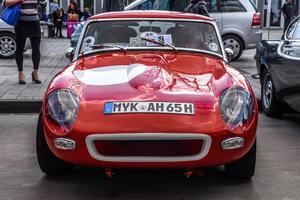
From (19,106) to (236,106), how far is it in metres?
4.43

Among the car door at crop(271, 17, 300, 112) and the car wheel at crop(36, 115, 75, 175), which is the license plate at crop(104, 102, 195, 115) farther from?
the car door at crop(271, 17, 300, 112)

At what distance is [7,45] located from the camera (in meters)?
13.9

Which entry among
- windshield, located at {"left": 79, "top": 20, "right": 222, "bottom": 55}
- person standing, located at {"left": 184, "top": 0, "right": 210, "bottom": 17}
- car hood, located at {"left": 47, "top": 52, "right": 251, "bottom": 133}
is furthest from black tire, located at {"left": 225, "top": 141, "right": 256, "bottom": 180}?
person standing, located at {"left": 184, "top": 0, "right": 210, "bottom": 17}

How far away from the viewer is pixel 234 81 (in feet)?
15.4

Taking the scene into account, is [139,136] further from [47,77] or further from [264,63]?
[47,77]

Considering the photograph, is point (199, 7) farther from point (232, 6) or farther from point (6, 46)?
point (6, 46)

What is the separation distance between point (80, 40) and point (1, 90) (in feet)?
11.9

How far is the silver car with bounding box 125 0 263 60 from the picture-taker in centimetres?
1420

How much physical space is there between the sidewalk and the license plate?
4.04 metres

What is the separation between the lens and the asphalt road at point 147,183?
176 inches

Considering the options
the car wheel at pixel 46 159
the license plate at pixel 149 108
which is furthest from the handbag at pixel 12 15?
the license plate at pixel 149 108

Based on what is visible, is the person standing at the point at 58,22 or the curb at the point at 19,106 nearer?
the curb at the point at 19,106

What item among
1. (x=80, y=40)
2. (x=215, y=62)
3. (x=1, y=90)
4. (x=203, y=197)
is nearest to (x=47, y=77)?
(x=1, y=90)

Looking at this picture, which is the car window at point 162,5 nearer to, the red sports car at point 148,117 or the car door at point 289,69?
the car door at point 289,69
